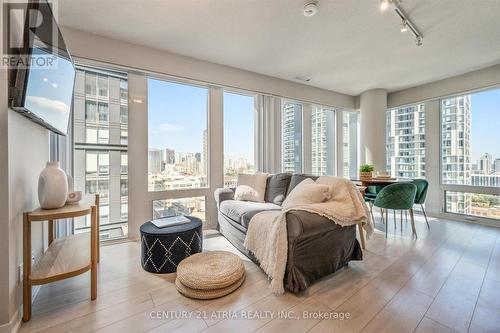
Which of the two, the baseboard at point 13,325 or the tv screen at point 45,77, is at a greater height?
the tv screen at point 45,77

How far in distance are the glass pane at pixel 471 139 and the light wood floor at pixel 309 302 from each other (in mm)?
2066

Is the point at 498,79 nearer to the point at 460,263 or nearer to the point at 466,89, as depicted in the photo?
the point at 466,89

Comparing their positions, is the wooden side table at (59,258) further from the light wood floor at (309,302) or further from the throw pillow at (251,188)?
the throw pillow at (251,188)

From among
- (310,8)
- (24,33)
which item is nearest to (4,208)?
(24,33)

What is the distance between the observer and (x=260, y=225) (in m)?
2.03

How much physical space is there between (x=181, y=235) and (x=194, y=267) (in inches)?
14.8

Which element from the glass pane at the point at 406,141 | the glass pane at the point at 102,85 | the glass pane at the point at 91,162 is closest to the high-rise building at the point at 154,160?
the glass pane at the point at 91,162

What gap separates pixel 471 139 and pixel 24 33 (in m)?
5.79

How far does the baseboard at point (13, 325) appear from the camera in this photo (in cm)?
124

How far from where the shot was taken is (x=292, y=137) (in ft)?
14.3

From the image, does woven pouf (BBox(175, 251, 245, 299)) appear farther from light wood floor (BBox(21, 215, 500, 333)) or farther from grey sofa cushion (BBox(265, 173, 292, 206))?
grey sofa cushion (BBox(265, 173, 292, 206))

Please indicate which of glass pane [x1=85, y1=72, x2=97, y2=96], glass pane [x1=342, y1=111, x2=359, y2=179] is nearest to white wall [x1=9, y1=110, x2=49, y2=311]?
glass pane [x1=85, y1=72, x2=97, y2=96]

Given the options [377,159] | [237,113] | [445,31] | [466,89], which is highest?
[445,31]

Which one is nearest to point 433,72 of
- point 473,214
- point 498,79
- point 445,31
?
point 498,79
